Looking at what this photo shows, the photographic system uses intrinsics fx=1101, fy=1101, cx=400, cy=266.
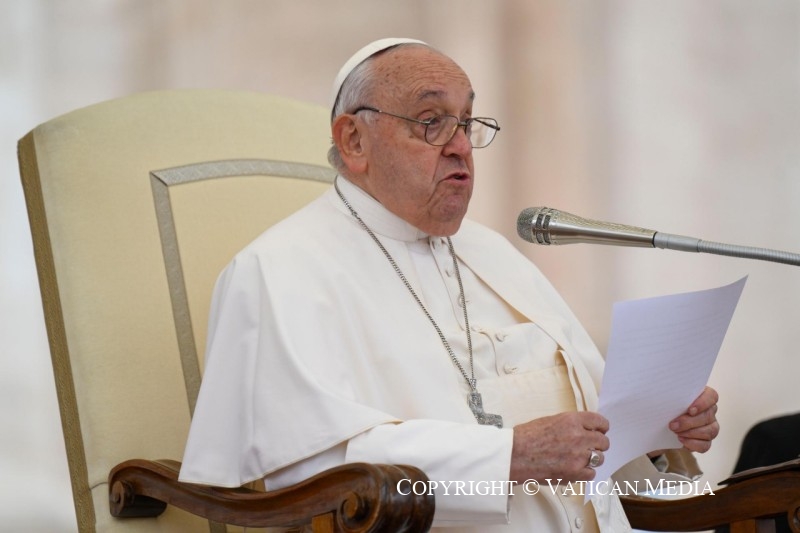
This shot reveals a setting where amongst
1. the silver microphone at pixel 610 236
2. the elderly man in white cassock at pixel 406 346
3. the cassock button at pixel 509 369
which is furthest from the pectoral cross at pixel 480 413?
the silver microphone at pixel 610 236

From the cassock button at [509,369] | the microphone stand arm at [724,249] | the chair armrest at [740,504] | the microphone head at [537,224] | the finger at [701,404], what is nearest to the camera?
the microphone stand arm at [724,249]

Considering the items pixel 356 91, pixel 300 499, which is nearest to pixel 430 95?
pixel 356 91

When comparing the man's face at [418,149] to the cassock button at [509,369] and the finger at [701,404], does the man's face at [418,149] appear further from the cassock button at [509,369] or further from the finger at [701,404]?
the finger at [701,404]

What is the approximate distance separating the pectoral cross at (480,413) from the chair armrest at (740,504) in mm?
509

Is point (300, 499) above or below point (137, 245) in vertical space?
below

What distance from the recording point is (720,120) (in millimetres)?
5359

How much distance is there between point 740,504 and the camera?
8.65ft

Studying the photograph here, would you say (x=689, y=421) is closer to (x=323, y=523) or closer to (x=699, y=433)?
(x=699, y=433)

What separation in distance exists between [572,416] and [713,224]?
3.22 meters

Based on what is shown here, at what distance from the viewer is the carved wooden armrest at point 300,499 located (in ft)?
6.53

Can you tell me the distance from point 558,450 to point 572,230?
0.46 m

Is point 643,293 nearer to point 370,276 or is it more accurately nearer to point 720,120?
point 720,120

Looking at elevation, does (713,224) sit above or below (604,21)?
below

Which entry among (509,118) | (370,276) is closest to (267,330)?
(370,276)
